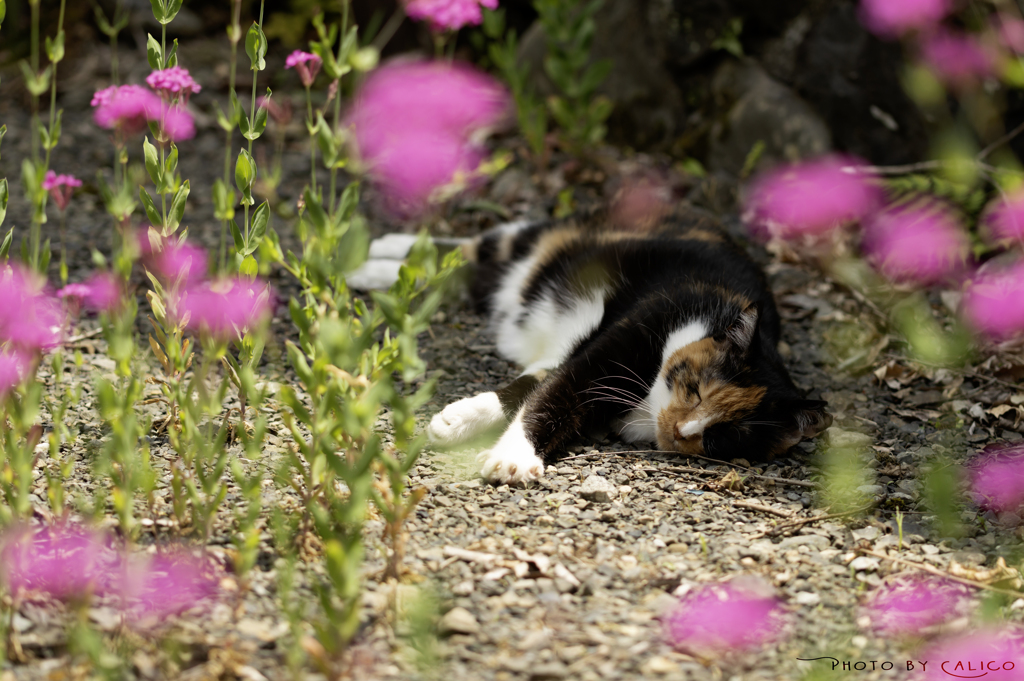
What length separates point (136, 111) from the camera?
6.50ft

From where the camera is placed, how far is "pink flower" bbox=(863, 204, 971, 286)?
3.69m

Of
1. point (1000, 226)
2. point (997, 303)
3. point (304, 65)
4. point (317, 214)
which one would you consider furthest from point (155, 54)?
point (1000, 226)

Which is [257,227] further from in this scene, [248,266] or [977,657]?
[977,657]

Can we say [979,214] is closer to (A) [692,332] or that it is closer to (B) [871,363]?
(B) [871,363]

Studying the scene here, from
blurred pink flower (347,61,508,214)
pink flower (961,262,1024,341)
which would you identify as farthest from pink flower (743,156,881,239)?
blurred pink flower (347,61,508,214)

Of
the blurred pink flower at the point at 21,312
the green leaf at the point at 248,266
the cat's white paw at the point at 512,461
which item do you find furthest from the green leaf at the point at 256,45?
the cat's white paw at the point at 512,461

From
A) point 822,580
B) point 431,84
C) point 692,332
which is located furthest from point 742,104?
point 822,580

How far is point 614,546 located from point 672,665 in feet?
1.54

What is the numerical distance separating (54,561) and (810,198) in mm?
3622

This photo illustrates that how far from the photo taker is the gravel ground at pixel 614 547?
5.51ft

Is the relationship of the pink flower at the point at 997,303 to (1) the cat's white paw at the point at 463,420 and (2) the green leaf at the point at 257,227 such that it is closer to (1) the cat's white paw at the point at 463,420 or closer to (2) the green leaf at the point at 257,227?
(1) the cat's white paw at the point at 463,420

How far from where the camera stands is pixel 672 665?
67.2 inches

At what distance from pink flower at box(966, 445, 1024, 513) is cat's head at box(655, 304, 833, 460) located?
19.0 inches

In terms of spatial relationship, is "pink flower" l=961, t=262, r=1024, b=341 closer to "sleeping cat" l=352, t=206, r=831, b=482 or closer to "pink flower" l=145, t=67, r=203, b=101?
"sleeping cat" l=352, t=206, r=831, b=482
